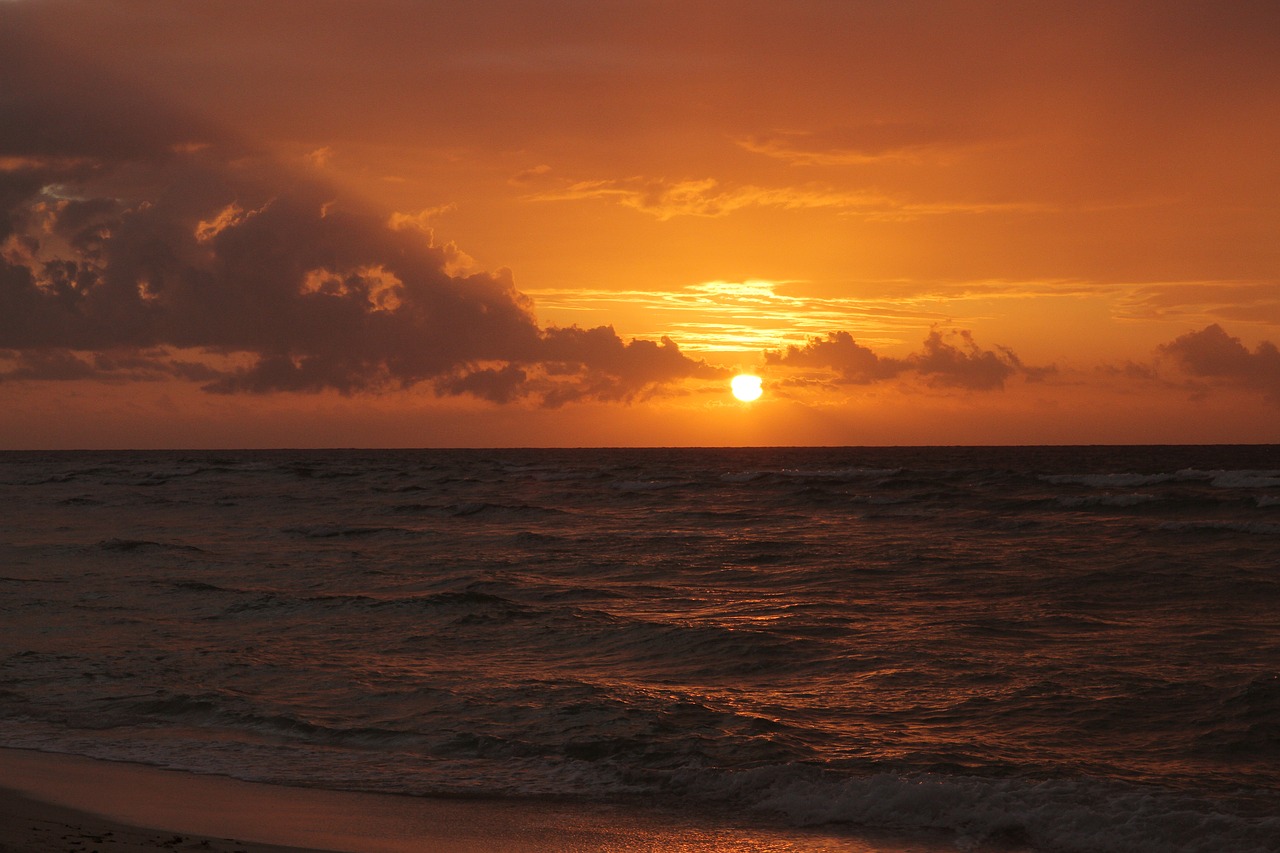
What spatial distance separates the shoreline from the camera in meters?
8.30

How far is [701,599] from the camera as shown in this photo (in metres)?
21.5

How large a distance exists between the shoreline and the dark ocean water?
47 centimetres

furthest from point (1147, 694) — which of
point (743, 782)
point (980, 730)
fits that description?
point (743, 782)

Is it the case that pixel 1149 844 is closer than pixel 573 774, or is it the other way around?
pixel 1149 844

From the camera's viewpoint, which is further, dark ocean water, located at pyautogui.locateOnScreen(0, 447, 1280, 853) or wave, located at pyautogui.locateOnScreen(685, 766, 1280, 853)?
dark ocean water, located at pyautogui.locateOnScreen(0, 447, 1280, 853)

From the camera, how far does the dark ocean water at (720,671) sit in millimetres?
10156

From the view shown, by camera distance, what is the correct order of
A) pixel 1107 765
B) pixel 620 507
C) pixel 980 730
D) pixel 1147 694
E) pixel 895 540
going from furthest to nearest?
1. pixel 620 507
2. pixel 895 540
3. pixel 1147 694
4. pixel 980 730
5. pixel 1107 765

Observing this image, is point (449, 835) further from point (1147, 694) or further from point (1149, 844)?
point (1147, 694)

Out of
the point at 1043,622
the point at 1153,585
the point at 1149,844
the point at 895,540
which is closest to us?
the point at 1149,844

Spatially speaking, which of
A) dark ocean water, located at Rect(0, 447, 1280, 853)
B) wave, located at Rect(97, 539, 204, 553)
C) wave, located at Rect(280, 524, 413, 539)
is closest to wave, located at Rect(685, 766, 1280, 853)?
dark ocean water, located at Rect(0, 447, 1280, 853)

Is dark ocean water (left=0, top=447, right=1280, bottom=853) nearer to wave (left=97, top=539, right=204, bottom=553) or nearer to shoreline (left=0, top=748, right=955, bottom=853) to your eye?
wave (left=97, top=539, right=204, bottom=553)

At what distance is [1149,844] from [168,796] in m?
8.84

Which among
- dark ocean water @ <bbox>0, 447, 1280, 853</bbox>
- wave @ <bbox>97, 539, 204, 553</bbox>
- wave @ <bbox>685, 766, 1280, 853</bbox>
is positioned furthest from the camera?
wave @ <bbox>97, 539, 204, 553</bbox>

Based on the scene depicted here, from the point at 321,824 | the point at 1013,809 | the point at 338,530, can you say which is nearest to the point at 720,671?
the point at 1013,809
